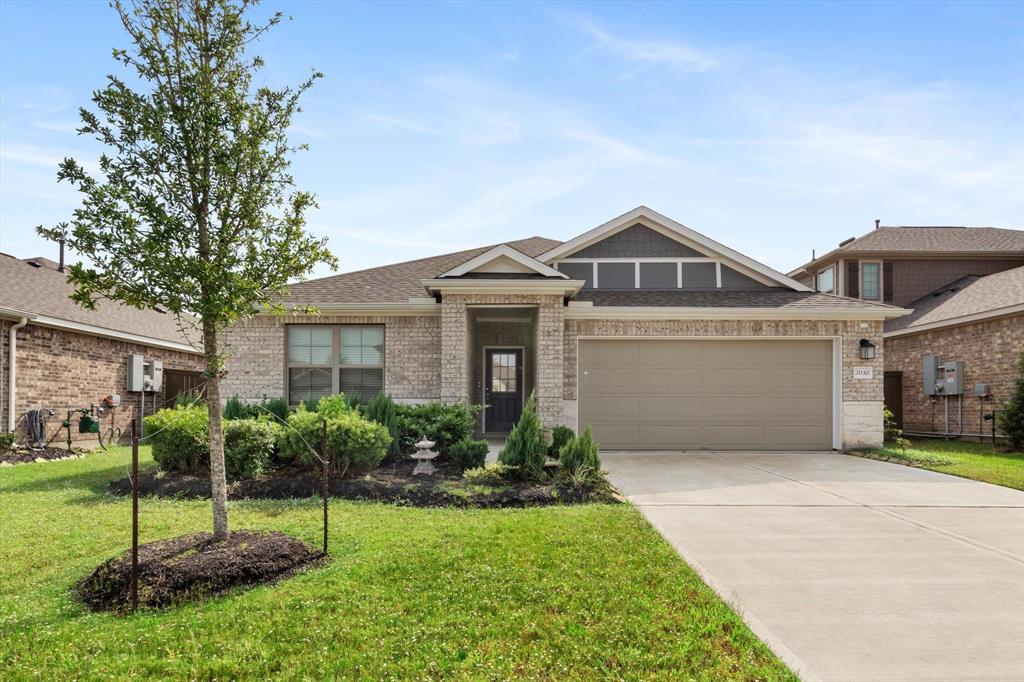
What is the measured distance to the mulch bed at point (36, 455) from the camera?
38.8ft

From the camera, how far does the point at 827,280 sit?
894 inches

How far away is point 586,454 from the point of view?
28.7 feet

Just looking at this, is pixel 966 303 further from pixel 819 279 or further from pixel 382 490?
pixel 382 490

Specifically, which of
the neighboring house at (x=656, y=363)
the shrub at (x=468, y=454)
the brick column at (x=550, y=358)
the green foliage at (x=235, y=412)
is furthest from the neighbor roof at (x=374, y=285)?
the shrub at (x=468, y=454)

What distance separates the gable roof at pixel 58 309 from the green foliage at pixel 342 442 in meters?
5.12

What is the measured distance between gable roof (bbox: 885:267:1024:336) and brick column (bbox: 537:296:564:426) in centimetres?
1068

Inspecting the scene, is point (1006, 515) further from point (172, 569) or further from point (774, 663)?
point (172, 569)

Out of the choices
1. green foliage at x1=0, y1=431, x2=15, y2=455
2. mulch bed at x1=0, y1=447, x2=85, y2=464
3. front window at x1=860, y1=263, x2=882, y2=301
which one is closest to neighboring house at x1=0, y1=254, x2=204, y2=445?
green foliage at x1=0, y1=431, x2=15, y2=455

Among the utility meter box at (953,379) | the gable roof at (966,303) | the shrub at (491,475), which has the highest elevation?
the gable roof at (966,303)

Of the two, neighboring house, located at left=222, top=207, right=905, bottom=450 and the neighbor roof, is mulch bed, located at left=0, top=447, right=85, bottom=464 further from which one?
the neighbor roof

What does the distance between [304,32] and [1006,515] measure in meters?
9.33

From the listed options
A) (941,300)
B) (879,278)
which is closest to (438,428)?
(941,300)

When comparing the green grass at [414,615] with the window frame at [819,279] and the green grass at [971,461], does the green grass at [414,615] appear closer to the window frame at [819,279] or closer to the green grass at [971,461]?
the green grass at [971,461]

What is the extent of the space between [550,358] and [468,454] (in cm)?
309
